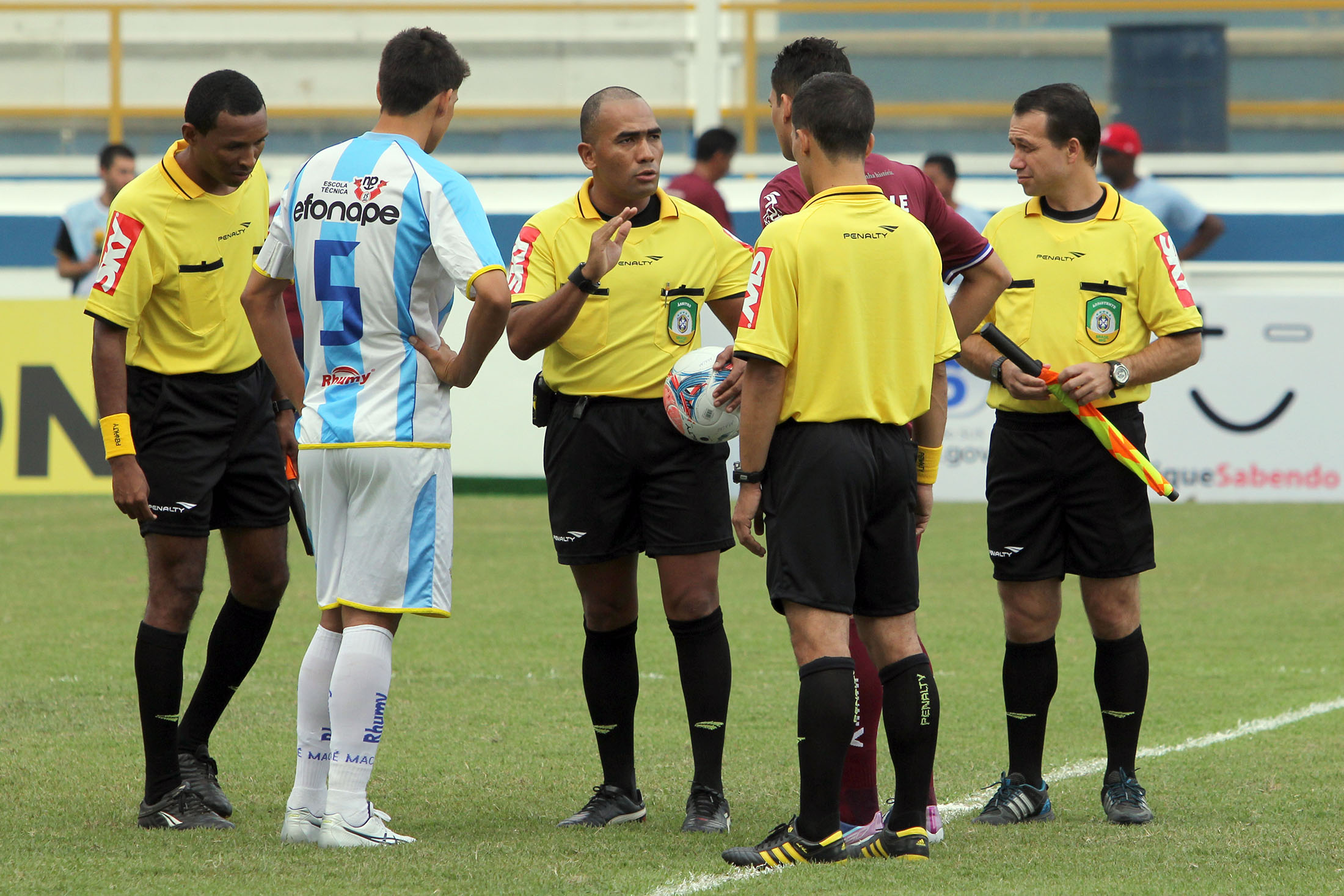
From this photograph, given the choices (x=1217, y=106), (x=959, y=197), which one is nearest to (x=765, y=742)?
(x=959, y=197)

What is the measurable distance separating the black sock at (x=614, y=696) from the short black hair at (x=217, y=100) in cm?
180

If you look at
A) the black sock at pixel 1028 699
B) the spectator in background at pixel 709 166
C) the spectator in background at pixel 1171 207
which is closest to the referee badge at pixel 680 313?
the black sock at pixel 1028 699

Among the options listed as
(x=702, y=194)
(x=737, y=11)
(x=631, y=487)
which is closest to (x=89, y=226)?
(x=702, y=194)

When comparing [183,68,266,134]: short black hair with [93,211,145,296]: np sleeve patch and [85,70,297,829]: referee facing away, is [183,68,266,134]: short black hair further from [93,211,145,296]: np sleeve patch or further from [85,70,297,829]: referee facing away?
[93,211,145,296]: np sleeve patch

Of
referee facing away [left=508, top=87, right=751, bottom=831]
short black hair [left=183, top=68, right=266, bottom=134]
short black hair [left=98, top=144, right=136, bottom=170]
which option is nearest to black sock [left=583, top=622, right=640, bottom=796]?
referee facing away [left=508, top=87, right=751, bottom=831]

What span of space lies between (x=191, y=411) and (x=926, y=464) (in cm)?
212

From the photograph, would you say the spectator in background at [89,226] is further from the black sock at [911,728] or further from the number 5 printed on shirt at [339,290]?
the black sock at [911,728]

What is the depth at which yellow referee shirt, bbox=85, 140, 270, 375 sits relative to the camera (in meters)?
4.72

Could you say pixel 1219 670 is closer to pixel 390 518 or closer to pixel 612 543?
pixel 612 543

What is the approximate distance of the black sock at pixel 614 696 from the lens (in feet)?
16.2

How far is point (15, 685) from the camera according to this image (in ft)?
21.6

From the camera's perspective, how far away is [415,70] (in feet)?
14.7

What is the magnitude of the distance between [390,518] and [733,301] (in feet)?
4.07

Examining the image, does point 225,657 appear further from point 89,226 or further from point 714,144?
point 89,226
